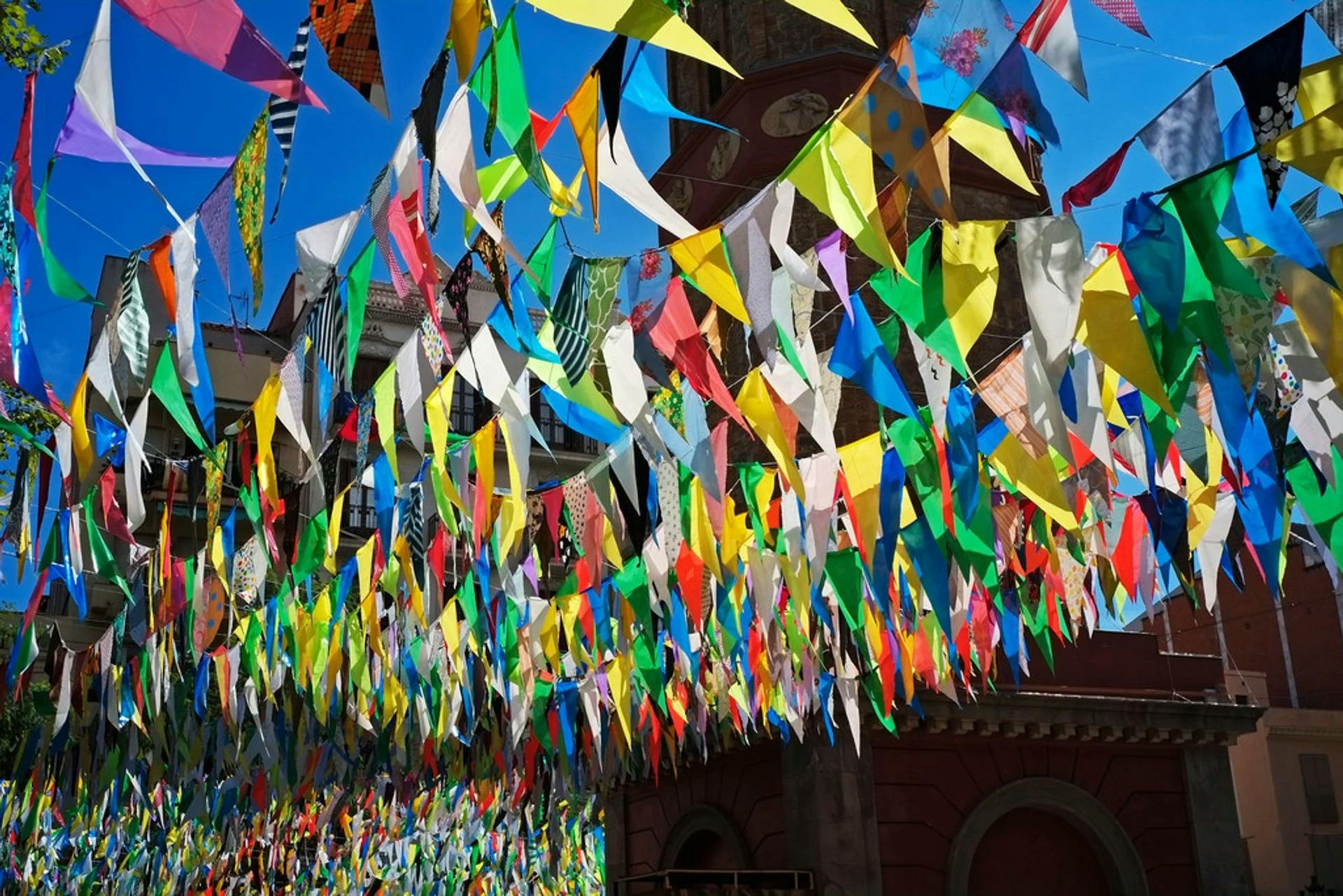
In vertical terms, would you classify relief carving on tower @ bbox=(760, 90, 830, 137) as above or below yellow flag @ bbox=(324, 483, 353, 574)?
above

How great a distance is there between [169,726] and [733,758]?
5.91 m

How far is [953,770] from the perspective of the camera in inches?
503

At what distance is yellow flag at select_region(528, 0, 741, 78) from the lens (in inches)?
90.6

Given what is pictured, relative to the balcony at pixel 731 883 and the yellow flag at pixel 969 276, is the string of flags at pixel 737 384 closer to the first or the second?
the yellow flag at pixel 969 276

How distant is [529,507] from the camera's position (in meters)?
7.86

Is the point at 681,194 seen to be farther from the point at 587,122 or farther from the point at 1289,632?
the point at 1289,632

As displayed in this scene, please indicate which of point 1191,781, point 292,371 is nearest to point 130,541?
point 292,371

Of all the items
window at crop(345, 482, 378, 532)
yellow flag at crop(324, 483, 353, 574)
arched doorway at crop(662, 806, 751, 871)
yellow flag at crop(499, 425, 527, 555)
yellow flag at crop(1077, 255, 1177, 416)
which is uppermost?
window at crop(345, 482, 378, 532)

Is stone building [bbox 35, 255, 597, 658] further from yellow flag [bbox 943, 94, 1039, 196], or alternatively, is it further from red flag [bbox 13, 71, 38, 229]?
yellow flag [bbox 943, 94, 1039, 196]

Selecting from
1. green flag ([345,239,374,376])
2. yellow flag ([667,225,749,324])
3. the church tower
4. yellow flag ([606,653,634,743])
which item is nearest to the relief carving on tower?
the church tower

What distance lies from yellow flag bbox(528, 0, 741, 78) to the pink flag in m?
0.53

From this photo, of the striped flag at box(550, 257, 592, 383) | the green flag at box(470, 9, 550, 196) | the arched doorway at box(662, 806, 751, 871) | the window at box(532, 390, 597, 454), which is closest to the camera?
the green flag at box(470, 9, 550, 196)

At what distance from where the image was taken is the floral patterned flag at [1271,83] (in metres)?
2.75

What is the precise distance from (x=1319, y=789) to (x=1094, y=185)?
24.9m
